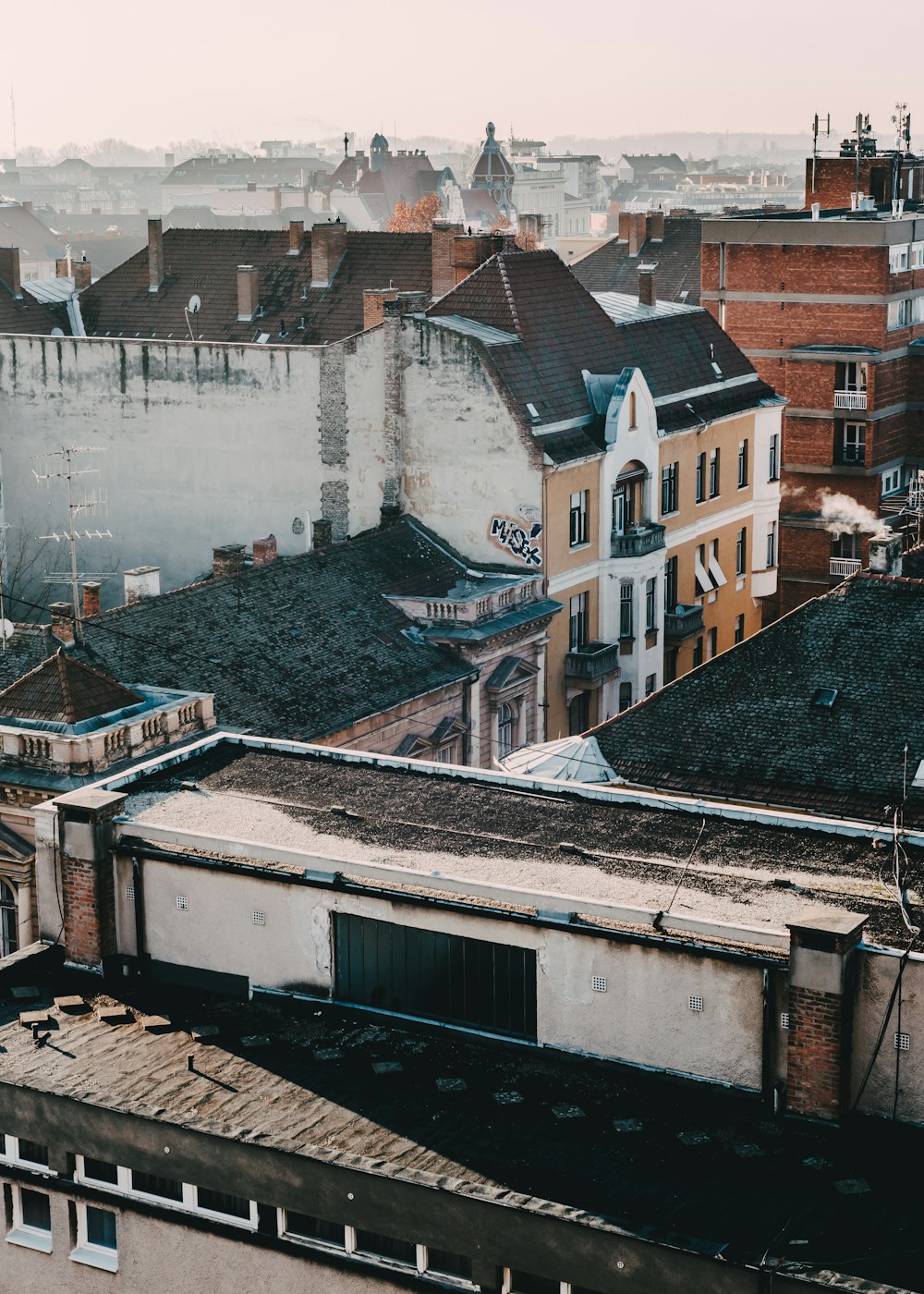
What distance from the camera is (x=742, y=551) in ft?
248

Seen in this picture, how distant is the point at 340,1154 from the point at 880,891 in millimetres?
9424

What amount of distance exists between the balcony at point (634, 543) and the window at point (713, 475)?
22.1 ft

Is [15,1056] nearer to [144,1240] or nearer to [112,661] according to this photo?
A: [144,1240]

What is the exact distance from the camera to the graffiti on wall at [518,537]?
6278cm

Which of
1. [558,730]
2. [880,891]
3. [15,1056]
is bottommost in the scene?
[558,730]

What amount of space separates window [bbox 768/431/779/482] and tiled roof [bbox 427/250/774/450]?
2113 mm

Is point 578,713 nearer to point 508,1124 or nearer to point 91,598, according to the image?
point 91,598

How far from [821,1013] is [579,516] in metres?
38.1

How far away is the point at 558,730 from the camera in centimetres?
6469

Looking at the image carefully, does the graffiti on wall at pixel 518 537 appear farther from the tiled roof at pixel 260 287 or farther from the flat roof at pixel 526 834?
the flat roof at pixel 526 834

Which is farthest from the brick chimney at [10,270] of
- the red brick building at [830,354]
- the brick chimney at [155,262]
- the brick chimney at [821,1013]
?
the brick chimney at [821,1013]

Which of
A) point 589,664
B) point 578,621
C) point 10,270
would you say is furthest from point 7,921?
point 10,270

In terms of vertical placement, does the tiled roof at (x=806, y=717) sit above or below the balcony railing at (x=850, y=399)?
below

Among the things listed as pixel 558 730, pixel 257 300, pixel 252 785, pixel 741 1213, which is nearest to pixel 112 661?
pixel 252 785
